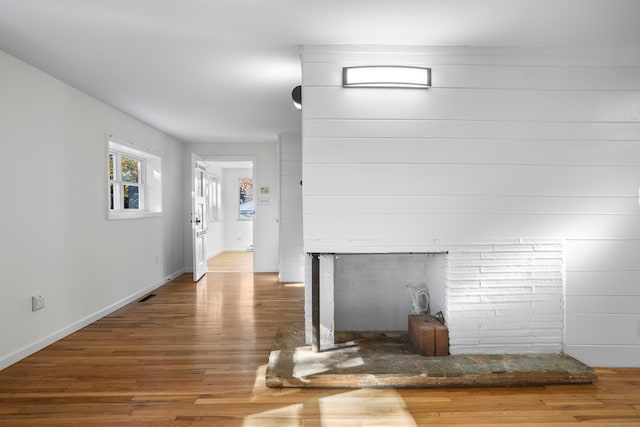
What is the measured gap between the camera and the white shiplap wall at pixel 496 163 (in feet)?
10.0

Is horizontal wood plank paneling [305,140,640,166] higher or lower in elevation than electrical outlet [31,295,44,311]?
higher

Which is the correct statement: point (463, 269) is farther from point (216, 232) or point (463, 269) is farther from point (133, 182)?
point (216, 232)

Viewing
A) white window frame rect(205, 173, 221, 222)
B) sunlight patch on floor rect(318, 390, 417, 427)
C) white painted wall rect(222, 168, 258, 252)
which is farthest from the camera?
white painted wall rect(222, 168, 258, 252)

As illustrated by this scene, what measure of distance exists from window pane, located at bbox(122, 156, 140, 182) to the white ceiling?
5.45ft

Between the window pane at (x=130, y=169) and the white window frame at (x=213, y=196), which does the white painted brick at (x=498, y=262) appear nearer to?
the window pane at (x=130, y=169)

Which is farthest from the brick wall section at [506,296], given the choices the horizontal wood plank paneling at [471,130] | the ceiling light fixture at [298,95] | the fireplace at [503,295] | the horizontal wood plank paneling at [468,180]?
the ceiling light fixture at [298,95]

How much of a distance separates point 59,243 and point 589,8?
14.6 feet

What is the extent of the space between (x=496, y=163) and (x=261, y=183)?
502 centimetres

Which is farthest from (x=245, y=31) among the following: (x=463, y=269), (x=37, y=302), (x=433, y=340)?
(x=37, y=302)

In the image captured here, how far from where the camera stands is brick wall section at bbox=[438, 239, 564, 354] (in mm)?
3115

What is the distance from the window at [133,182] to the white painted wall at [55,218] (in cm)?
20

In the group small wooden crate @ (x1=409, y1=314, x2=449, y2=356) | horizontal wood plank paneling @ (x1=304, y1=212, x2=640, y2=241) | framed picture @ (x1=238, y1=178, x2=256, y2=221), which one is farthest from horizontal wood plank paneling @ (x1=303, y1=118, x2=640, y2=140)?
framed picture @ (x1=238, y1=178, x2=256, y2=221)

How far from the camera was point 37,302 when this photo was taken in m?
Answer: 3.48

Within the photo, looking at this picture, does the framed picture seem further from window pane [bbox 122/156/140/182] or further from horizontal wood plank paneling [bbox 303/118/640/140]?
horizontal wood plank paneling [bbox 303/118/640/140]
